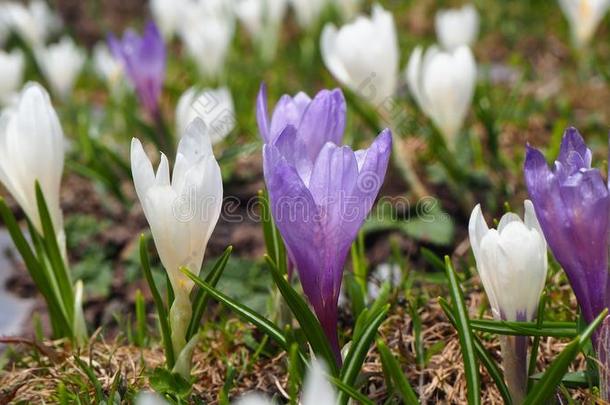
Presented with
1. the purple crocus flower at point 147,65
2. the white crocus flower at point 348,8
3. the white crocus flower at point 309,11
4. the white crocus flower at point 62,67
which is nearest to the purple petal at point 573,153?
the purple crocus flower at point 147,65

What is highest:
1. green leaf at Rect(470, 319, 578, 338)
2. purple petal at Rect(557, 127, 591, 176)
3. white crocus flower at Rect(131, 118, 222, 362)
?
purple petal at Rect(557, 127, 591, 176)

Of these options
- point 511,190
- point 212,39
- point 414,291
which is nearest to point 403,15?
point 212,39

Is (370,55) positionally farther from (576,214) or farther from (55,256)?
(576,214)

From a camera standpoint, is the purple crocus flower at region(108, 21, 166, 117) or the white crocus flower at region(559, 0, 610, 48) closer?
the purple crocus flower at region(108, 21, 166, 117)

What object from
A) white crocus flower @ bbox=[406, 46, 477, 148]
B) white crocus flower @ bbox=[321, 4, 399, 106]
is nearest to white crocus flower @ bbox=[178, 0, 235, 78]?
white crocus flower @ bbox=[321, 4, 399, 106]

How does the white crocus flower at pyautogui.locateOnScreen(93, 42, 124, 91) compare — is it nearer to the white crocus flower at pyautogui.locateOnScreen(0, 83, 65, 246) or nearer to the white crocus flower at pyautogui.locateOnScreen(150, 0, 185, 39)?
the white crocus flower at pyautogui.locateOnScreen(150, 0, 185, 39)

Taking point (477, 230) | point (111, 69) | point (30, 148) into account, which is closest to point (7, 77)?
point (111, 69)
